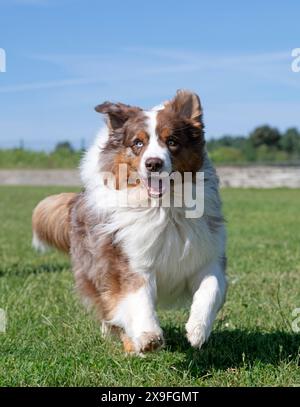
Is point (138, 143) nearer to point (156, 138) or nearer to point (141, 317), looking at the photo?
point (156, 138)

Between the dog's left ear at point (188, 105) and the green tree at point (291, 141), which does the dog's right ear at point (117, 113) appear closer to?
the dog's left ear at point (188, 105)

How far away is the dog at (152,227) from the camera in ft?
15.8

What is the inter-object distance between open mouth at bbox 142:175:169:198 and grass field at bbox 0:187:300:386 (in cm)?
116

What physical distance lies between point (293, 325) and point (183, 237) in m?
1.55

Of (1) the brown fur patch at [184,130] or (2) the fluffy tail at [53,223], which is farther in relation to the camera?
(2) the fluffy tail at [53,223]

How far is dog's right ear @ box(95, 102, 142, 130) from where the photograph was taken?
5184mm

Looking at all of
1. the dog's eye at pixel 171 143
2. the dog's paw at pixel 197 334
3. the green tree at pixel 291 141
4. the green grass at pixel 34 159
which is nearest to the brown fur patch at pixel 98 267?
the dog's paw at pixel 197 334

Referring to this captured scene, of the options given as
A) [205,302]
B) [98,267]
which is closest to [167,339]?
[98,267]

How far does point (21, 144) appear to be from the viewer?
141 feet

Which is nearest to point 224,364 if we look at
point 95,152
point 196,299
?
point 196,299

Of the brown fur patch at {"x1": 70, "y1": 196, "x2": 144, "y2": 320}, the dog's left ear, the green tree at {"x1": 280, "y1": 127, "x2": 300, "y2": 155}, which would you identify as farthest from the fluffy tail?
the green tree at {"x1": 280, "y1": 127, "x2": 300, "y2": 155}

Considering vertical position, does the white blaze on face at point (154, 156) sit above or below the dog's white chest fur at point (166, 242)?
above

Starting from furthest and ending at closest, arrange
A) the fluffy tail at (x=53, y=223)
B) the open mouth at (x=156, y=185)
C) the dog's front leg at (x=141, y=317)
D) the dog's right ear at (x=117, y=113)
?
the fluffy tail at (x=53, y=223), the dog's right ear at (x=117, y=113), the open mouth at (x=156, y=185), the dog's front leg at (x=141, y=317)

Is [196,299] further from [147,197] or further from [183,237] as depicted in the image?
[147,197]
